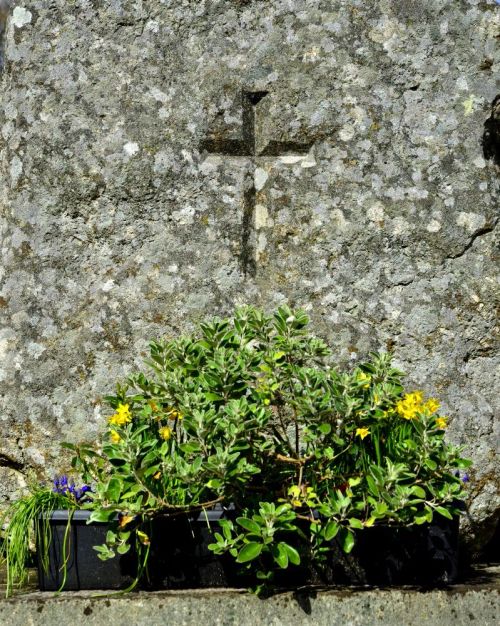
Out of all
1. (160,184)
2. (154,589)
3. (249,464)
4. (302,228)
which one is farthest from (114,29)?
(154,589)

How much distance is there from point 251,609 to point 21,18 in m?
2.35

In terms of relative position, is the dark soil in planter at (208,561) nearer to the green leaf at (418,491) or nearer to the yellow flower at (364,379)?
the green leaf at (418,491)

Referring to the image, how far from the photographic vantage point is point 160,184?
3.61m

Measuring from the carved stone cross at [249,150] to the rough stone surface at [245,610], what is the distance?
1268 mm

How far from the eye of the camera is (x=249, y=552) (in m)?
A: 2.76

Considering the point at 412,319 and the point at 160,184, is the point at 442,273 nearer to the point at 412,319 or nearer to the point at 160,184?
the point at 412,319

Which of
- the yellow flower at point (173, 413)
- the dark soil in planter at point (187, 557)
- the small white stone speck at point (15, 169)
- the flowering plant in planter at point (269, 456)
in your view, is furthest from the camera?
the small white stone speck at point (15, 169)

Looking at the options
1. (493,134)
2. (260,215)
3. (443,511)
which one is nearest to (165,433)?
(443,511)

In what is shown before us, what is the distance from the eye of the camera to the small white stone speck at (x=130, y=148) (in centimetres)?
362

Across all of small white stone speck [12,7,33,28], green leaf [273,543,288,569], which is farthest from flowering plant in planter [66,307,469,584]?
small white stone speck [12,7,33,28]

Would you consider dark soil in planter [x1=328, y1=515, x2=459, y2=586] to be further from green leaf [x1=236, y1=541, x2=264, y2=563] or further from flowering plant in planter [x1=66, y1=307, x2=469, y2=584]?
green leaf [x1=236, y1=541, x2=264, y2=563]

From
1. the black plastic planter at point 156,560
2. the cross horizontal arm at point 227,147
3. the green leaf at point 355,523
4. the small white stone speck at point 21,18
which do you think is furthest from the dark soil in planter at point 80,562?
the small white stone speck at point 21,18

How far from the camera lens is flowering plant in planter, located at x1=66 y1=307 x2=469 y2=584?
2840mm

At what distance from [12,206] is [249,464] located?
1.44m
